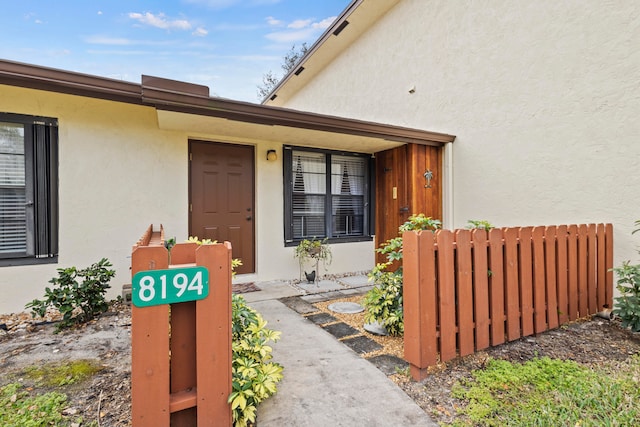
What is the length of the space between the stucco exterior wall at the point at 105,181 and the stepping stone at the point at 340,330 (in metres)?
2.55

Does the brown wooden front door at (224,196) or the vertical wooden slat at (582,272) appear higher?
the brown wooden front door at (224,196)

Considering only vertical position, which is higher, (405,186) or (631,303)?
(405,186)

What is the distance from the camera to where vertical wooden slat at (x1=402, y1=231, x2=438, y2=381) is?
2172 mm

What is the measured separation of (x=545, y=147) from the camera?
410cm

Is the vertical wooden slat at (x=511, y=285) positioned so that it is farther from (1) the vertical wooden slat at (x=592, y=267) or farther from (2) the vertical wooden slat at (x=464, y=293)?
(1) the vertical wooden slat at (x=592, y=267)

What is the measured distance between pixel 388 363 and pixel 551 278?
Result: 186 centimetres

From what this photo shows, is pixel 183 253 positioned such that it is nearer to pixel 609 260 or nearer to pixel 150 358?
pixel 150 358

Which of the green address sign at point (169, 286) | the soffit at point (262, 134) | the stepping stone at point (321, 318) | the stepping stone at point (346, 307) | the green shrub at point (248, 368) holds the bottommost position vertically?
the stepping stone at point (321, 318)

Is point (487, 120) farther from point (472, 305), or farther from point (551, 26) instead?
point (472, 305)

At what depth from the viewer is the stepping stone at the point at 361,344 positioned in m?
2.68

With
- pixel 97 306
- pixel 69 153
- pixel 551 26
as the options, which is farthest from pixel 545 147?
pixel 69 153

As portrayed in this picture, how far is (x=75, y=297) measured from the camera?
10.6ft

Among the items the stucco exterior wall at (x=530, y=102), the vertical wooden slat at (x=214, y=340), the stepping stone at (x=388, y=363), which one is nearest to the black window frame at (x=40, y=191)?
the vertical wooden slat at (x=214, y=340)

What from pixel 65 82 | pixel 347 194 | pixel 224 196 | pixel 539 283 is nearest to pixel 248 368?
pixel 539 283
